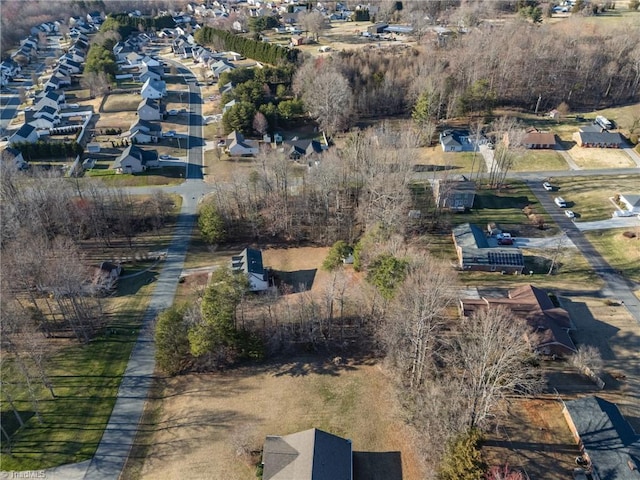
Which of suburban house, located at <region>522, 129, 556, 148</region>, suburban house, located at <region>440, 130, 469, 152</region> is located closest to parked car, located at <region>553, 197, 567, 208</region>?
suburban house, located at <region>522, 129, 556, 148</region>

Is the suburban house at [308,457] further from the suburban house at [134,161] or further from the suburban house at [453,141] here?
the suburban house at [453,141]

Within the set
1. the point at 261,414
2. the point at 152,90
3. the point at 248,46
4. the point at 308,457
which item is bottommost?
the point at 261,414

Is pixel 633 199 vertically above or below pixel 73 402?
above

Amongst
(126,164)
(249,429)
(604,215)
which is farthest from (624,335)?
(126,164)

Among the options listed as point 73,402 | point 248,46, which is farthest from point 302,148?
point 248,46

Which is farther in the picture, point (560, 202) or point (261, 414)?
point (560, 202)

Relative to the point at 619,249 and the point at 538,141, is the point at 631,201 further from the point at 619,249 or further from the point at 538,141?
the point at 538,141

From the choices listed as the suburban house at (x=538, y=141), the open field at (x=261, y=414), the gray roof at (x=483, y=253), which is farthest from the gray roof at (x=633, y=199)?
the open field at (x=261, y=414)

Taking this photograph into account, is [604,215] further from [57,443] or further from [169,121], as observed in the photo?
[169,121]
